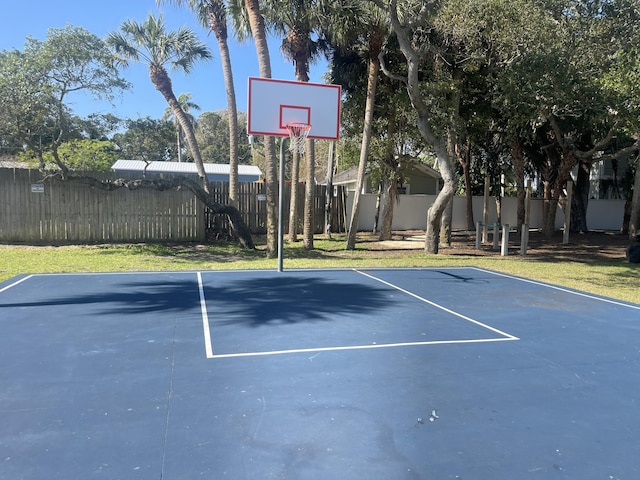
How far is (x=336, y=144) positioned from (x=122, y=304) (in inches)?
686

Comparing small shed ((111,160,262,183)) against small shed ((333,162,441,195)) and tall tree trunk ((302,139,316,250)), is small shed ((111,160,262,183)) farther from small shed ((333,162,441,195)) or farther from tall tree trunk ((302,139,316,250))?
tall tree trunk ((302,139,316,250))

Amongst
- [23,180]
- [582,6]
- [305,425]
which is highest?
[582,6]

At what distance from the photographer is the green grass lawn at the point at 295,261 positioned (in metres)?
10.9

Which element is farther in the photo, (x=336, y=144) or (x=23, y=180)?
(x=336, y=144)

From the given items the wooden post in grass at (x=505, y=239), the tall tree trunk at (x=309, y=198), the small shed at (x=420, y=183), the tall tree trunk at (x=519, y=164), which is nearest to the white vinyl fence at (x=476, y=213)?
the small shed at (x=420, y=183)

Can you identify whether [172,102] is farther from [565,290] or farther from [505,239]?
[565,290]

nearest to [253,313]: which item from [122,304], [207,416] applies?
[122,304]

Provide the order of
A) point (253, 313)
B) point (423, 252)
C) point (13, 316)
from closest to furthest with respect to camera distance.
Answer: point (13, 316), point (253, 313), point (423, 252)

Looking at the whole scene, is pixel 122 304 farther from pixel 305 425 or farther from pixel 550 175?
pixel 550 175

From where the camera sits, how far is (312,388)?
14.2ft

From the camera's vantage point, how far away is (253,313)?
23.1ft

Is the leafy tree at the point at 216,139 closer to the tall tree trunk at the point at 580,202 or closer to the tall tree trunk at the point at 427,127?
the tall tree trunk at the point at 580,202

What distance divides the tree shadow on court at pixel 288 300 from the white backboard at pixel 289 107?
3.69 m

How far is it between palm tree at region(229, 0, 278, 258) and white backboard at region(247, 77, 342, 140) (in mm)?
1433
